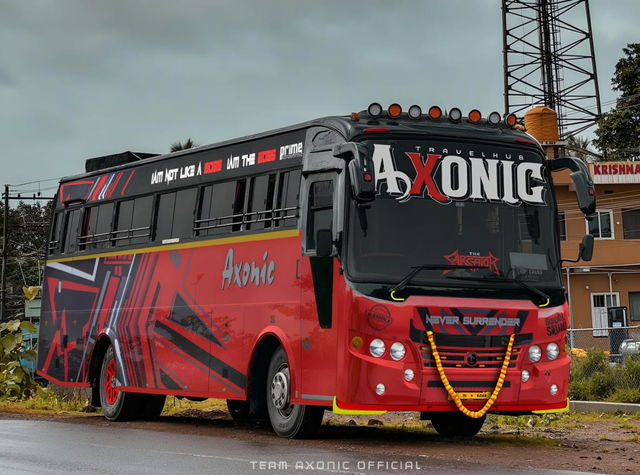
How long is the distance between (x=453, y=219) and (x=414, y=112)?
4.77 feet

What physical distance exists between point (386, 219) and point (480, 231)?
1.15 m

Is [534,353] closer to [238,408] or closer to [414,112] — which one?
[414,112]

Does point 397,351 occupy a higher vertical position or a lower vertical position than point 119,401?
higher

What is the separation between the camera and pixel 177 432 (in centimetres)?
1584

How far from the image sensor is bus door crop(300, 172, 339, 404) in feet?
42.2

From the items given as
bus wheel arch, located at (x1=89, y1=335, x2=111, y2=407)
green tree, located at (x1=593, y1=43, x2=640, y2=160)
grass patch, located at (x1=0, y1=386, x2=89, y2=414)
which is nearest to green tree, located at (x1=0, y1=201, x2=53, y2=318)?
green tree, located at (x1=593, y1=43, x2=640, y2=160)

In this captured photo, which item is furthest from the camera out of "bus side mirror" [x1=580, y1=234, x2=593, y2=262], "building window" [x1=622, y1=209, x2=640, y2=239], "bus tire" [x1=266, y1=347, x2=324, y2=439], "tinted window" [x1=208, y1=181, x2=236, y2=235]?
"building window" [x1=622, y1=209, x2=640, y2=239]

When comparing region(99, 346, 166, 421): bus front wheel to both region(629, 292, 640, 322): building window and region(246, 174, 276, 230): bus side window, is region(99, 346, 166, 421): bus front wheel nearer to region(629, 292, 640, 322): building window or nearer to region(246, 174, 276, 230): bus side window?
region(246, 174, 276, 230): bus side window

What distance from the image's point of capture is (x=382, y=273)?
1262 centimetres

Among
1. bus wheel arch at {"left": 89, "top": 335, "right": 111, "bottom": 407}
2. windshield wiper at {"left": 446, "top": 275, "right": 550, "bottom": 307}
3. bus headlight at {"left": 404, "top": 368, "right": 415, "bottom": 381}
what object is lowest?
bus headlight at {"left": 404, "top": 368, "right": 415, "bottom": 381}

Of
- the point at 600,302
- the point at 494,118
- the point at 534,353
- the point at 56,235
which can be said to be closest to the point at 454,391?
the point at 534,353

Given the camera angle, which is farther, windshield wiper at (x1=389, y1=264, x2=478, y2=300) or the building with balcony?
the building with balcony

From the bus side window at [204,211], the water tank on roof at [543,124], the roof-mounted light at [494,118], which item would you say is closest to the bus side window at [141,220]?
the bus side window at [204,211]

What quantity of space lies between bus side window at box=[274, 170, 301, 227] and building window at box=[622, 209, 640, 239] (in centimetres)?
3586
